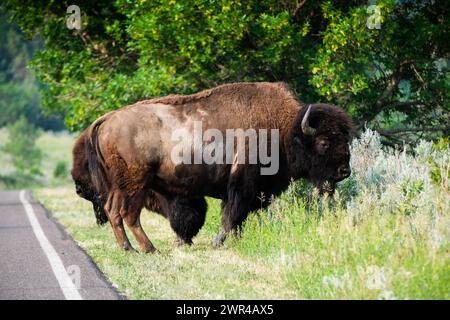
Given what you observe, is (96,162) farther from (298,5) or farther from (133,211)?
(298,5)

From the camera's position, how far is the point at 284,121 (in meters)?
11.5

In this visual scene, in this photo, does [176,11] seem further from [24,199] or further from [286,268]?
[24,199]

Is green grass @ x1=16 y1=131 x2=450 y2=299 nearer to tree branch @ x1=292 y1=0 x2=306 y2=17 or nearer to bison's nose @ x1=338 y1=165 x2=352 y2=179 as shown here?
bison's nose @ x1=338 y1=165 x2=352 y2=179

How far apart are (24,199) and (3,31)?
5478 cm

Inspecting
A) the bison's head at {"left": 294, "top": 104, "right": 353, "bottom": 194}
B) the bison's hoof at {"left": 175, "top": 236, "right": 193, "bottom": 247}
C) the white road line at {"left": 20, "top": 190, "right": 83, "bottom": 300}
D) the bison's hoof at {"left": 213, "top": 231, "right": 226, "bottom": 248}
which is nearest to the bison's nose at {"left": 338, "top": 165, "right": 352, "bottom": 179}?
the bison's head at {"left": 294, "top": 104, "right": 353, "bottom": 194}

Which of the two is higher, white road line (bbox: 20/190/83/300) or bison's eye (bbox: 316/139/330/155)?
bison's eye (bbox: 316/139/330/155)

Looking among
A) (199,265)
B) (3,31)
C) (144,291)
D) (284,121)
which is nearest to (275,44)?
(284,121)

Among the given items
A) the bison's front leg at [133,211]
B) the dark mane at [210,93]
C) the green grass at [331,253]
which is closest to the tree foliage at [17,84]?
the dark mane at [210,93]

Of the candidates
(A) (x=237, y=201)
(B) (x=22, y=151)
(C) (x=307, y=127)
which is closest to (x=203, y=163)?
(A) (x=237, y=201)

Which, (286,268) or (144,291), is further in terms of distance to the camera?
(286,268)

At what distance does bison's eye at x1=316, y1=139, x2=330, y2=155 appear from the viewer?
11.3 meters

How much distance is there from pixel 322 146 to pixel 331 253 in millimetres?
3451

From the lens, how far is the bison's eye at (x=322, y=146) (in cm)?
1133

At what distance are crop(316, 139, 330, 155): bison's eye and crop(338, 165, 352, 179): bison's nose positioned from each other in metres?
0.34
